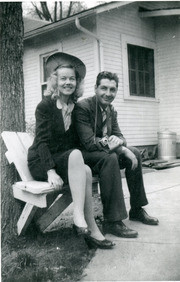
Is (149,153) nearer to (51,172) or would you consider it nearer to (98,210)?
(98,210)

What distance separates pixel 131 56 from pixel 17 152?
5.93 metres

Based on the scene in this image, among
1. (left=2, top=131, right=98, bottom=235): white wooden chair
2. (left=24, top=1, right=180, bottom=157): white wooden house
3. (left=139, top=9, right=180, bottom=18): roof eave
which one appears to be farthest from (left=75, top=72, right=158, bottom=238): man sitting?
(left=139, top=9, right=180, bottom=18): roof eave

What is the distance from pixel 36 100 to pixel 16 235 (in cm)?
654

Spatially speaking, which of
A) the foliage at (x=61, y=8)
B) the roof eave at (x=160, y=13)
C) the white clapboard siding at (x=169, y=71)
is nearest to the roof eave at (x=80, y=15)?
the foliage at (x=61, y=8)

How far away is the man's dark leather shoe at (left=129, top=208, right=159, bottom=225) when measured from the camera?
2828 millimetres

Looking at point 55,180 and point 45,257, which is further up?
point 55,180

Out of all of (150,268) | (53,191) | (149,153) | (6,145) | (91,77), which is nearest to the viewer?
(150,268)

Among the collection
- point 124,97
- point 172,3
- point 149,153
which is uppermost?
point 172,3

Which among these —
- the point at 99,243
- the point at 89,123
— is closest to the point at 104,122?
the point at 89,123

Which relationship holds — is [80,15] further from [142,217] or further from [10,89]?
[142,217]

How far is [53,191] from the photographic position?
2.28 m

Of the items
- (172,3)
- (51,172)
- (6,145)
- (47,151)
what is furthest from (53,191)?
(172,3)

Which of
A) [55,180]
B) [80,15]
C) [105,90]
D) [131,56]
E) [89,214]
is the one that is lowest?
[89,214]

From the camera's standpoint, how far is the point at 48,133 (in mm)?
2477
